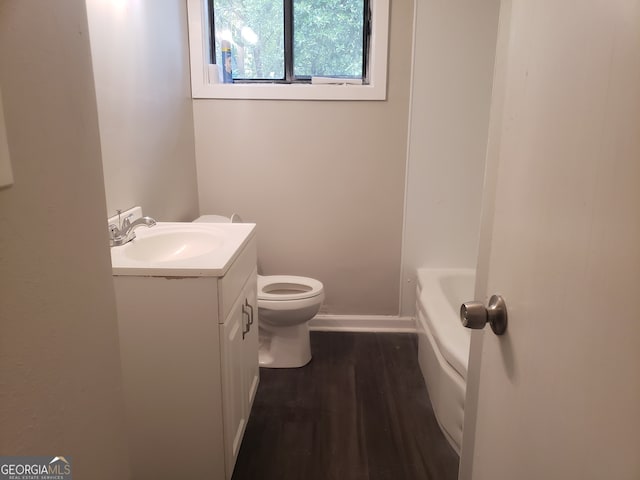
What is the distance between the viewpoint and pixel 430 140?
273 centimetres

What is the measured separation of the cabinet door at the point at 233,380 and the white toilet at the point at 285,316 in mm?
573

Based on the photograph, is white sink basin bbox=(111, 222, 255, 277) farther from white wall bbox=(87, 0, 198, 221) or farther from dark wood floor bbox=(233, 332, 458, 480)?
dark wood floor bbox=(233, 332, 458, 480)

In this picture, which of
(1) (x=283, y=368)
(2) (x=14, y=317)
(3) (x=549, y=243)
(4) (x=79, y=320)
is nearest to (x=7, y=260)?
(2) (x=14, y=317)

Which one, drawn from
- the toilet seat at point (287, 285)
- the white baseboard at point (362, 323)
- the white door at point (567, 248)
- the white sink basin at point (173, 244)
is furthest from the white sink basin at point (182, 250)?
the white baseboard at point (362, 323)

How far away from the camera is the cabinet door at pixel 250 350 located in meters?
1.80

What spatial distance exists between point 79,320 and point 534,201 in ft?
2.21

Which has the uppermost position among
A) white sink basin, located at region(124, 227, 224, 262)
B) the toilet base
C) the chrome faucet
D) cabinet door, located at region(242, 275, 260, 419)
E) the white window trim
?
the white window trim

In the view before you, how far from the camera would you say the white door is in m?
0.46

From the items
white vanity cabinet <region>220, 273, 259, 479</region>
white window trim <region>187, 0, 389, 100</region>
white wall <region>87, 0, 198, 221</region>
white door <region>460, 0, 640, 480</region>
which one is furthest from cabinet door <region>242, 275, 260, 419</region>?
white window trim <region>187, 0, 389, 100</region>

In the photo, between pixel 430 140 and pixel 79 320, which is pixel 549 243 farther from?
pixel 430 140

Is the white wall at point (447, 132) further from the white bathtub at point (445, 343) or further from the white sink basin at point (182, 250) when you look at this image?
the white sink basin at point (182, 250)

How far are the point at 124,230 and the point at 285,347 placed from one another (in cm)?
113

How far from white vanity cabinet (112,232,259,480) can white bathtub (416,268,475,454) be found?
864 mm

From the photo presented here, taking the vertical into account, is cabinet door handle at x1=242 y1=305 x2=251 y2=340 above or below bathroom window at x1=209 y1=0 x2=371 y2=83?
below
